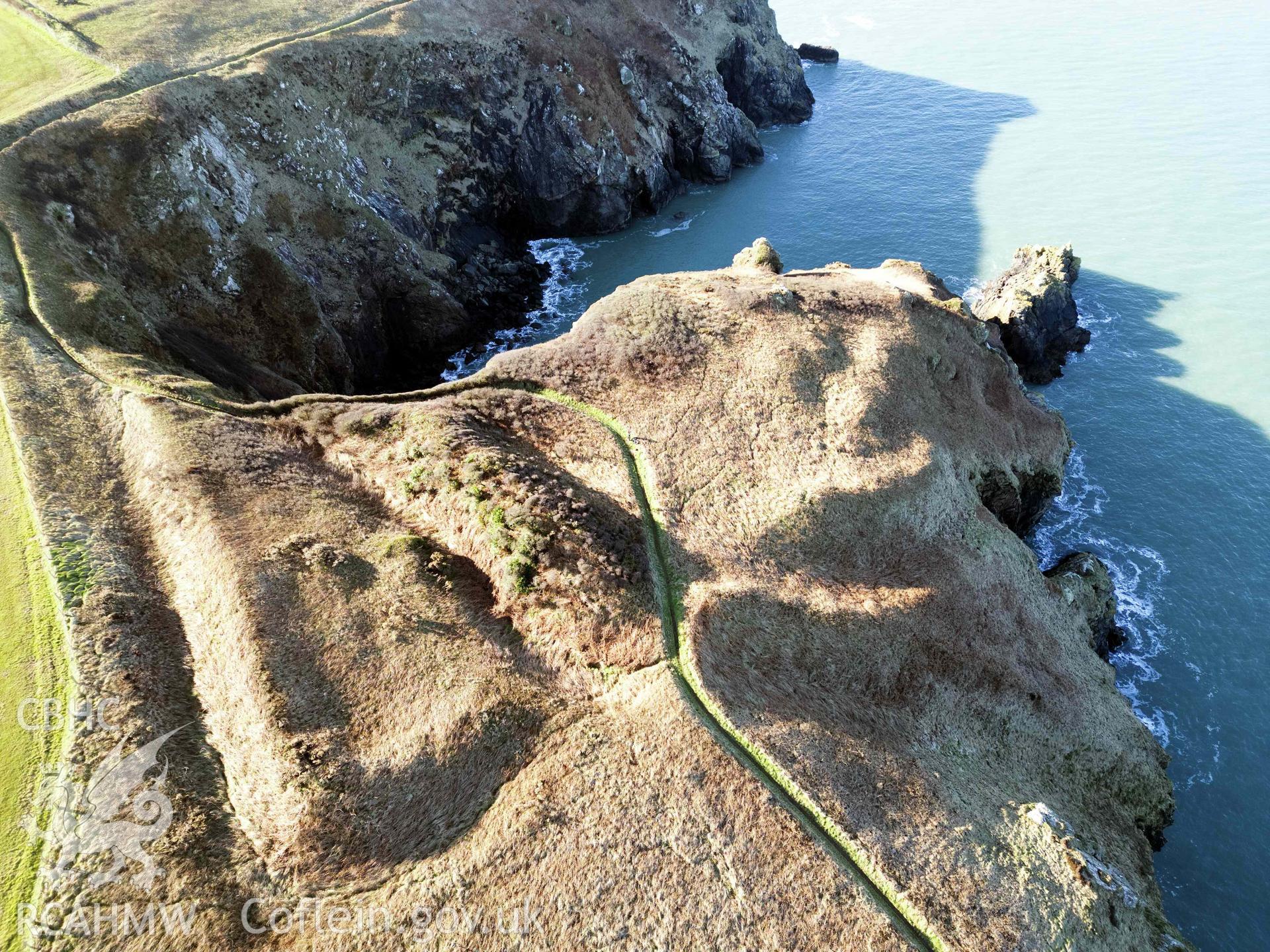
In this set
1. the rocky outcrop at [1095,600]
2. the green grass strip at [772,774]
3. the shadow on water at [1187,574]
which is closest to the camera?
the green grass strip at [772,774]

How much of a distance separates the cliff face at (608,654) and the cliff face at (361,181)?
Answer: 12.1m

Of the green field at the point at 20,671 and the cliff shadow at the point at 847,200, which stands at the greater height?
the green field at the point at 20,671

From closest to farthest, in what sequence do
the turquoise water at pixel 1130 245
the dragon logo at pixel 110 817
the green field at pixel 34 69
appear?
the dragon logo at pixel 110 817 < the turquoise water at pixel 1130 245 < the green field at pixel 34 69

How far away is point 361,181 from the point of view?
58.5 metres

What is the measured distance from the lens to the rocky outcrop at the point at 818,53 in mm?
117812

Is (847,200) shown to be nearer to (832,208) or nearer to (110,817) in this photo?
(832,208)

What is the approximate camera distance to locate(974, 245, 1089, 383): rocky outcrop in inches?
2199

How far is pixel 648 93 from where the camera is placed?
8281cm

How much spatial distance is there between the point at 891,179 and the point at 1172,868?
75830 millimetres

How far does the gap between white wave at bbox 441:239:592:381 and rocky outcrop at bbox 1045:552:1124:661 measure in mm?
41875

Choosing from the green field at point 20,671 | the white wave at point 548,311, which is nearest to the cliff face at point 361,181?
the white wave at point 548,311

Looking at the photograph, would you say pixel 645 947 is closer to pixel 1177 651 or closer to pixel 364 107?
pixel 1177 651

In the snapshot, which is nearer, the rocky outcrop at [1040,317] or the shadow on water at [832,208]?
the rocky outcrop at [1040,317]

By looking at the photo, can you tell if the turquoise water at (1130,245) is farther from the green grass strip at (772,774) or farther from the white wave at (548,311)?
the green grass strip at (772,774)
